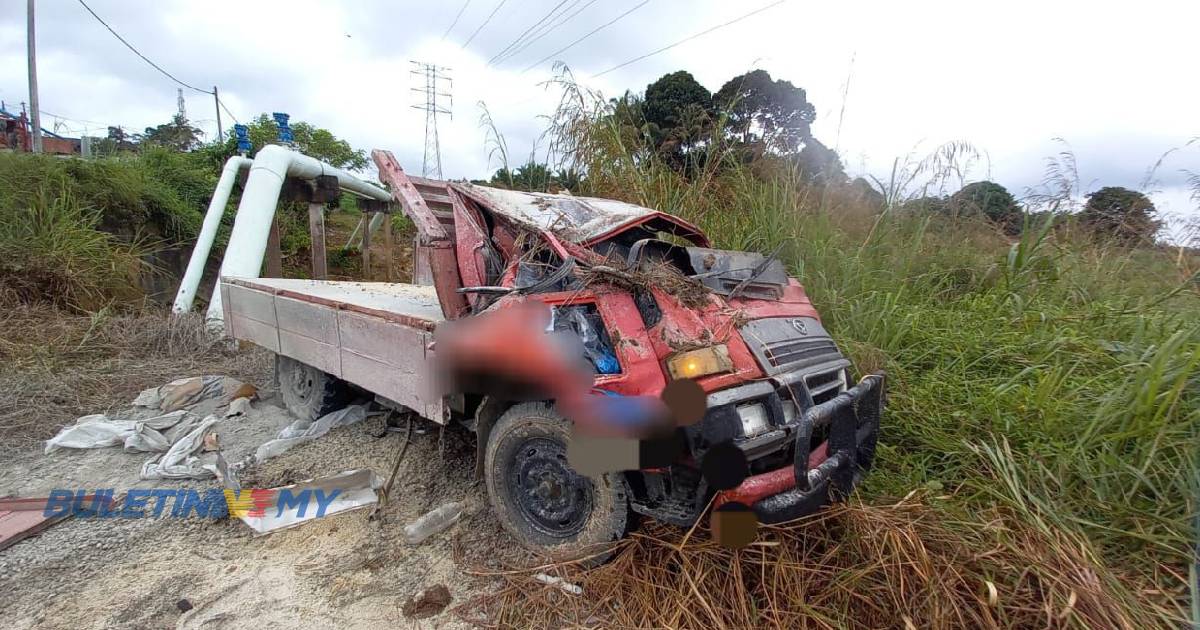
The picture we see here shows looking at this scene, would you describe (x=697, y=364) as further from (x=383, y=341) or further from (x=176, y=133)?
(x=176, y=133)

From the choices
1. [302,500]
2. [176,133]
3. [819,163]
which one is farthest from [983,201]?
[176,133]

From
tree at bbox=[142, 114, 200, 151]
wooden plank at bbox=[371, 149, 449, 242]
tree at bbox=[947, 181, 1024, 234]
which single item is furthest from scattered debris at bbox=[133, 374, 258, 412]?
→ tree at bbox=[142, 114, 200, 151]

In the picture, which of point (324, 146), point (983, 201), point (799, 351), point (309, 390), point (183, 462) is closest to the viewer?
point (799, 351)

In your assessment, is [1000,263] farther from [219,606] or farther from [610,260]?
[219,606]

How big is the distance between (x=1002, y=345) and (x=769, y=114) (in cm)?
322

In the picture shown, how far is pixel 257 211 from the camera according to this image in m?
7.79

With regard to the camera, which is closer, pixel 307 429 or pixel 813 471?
pixel 813 471

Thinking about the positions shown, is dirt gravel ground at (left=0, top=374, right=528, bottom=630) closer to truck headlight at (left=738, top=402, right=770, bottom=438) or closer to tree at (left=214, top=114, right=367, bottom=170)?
truck headlight at (left=738, top=402, right=770, bottom=438)

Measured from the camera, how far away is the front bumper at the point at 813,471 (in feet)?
6.73

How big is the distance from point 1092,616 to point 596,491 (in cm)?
177

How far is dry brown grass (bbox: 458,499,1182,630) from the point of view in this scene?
1935mm

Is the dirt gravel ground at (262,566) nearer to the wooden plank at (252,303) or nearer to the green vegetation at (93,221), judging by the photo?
the wooden plank at (252,303)

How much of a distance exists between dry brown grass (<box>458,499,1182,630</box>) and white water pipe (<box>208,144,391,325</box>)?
21.1 feet

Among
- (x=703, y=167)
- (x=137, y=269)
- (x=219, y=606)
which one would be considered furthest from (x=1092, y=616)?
(x=137, y=269)
